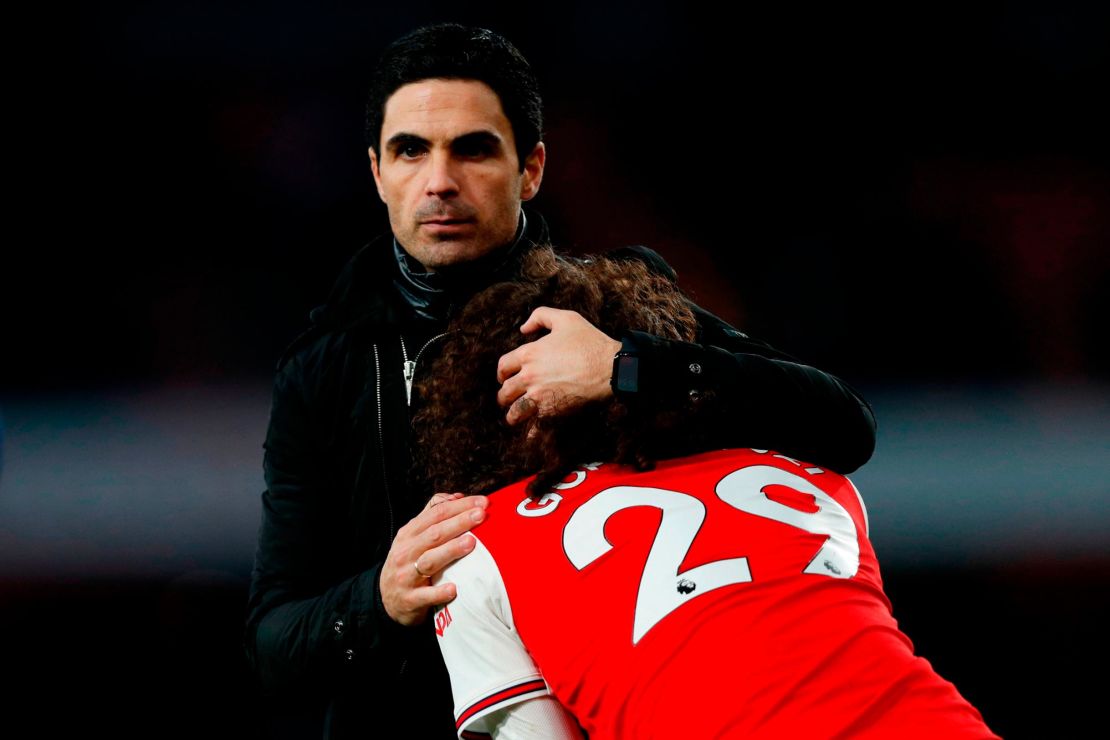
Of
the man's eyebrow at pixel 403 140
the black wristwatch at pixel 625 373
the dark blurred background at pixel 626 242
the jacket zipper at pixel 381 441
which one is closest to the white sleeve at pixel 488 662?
the black wristwatch at pixel 625 373

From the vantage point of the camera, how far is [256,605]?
1410mm

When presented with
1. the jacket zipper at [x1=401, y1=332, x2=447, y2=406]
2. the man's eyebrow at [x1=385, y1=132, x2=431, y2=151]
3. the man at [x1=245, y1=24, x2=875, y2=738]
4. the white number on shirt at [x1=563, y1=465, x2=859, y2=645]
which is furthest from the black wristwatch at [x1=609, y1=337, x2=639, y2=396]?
the man's eyebrow at [x1=385, y1=132, x2=431, y2=151]

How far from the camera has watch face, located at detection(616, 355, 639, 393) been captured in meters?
0.96

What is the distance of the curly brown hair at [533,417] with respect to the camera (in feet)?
3.17

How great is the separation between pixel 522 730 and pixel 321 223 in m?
2.11

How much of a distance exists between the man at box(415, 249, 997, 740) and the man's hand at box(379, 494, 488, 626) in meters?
0.02

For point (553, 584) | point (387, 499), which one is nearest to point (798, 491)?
point (553, 584)

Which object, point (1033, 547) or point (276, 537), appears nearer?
point (276, 537)

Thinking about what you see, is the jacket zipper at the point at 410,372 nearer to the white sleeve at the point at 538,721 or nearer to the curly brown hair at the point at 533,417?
the curly brown hair at the point at 533,417

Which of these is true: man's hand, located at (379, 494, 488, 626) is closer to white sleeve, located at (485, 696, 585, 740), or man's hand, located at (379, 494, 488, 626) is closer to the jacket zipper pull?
white sleeve, located at (485, 696, 585, 740)

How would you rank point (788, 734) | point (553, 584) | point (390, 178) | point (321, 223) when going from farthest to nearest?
point (321, 223)
point (390, 178)
point (553, 584)
point (788, 734)

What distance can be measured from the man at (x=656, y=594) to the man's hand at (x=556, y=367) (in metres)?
0.03

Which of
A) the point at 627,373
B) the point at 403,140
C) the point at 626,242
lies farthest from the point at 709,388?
the point at 626,242

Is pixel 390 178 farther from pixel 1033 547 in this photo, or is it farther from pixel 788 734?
pixel 1033 547
